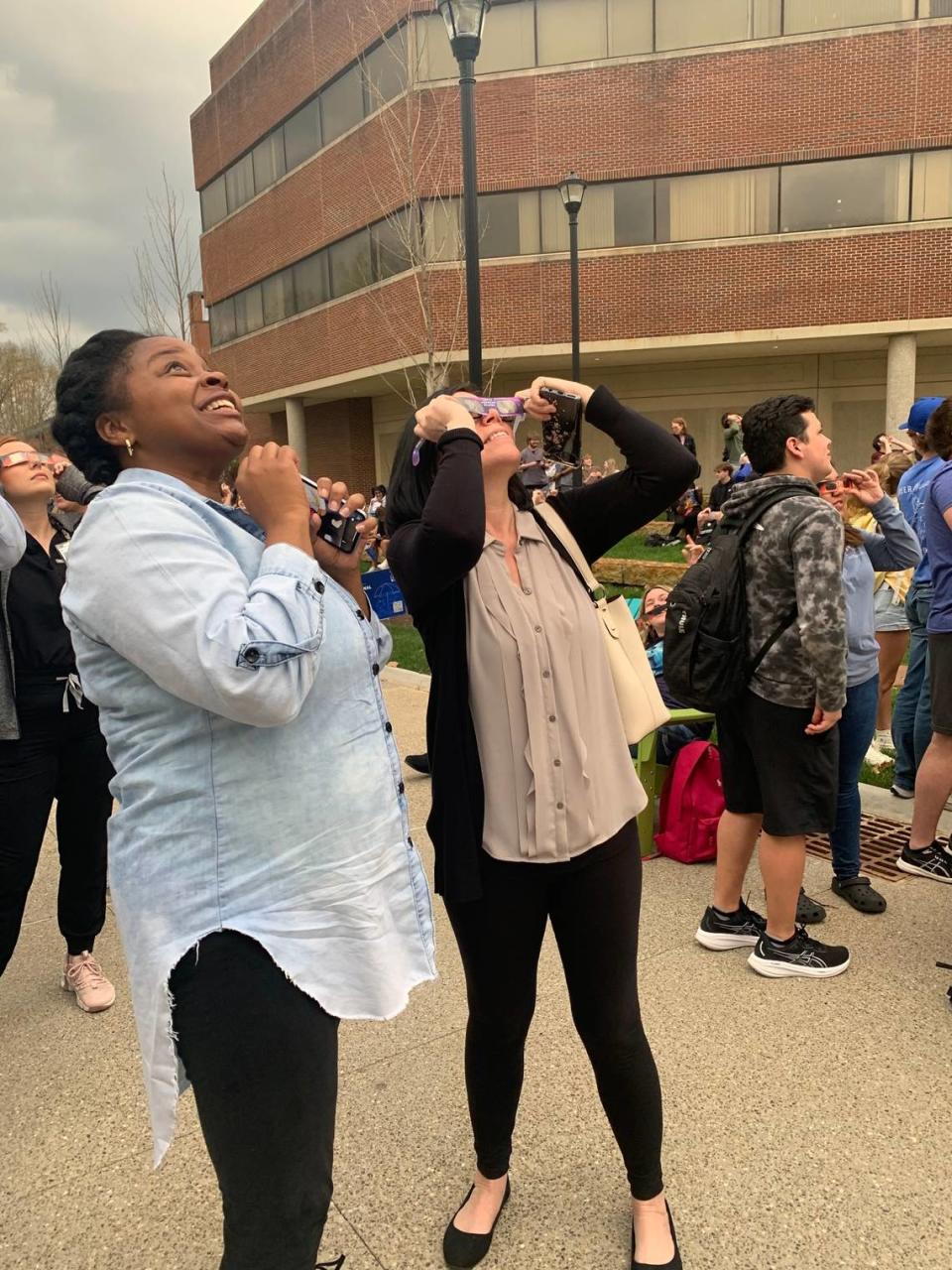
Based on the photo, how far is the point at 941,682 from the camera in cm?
394

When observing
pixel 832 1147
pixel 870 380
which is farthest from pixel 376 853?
pixel 870 380

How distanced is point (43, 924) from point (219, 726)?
11.0 feet

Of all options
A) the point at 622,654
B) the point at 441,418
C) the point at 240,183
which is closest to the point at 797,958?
→ the point at 622,654

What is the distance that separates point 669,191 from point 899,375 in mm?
6968

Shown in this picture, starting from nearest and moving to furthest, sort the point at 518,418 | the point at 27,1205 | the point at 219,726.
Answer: the point at 219,726, the point at 518,418, the point at 27,1205

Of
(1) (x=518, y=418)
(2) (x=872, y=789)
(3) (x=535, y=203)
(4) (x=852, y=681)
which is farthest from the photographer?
(3) (x=535, y=203)

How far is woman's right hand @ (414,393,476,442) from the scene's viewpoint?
2.00 metres

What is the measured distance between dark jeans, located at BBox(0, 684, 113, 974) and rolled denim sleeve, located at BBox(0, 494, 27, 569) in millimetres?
474

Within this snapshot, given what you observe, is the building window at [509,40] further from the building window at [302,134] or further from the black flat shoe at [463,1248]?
the black flat shoe at [463,1248]

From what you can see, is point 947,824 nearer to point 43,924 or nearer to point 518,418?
point 518,418

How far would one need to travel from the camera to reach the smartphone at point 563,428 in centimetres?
217

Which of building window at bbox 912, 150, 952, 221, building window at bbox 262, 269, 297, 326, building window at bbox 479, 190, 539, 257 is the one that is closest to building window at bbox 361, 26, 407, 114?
building window at bbox 479, 190, 539, 257

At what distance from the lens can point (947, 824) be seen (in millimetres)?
4535

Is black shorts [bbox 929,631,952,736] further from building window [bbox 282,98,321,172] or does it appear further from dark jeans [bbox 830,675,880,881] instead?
building window [bbox 282,98,321,172]
